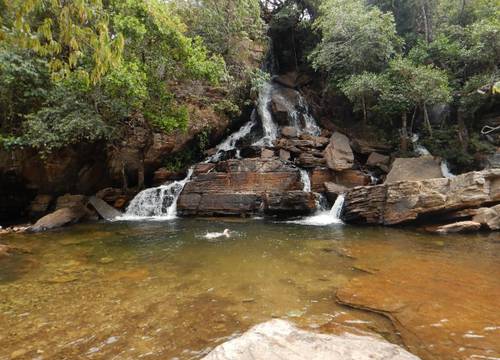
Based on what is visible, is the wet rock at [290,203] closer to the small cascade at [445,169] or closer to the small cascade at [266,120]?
the small cascade at [266,120]

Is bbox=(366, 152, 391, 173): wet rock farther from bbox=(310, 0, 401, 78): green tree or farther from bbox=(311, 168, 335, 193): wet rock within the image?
→ bbox=(310, 0, 401, 78): green tree

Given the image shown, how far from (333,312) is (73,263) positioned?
5743mm

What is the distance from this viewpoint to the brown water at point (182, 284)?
3713 mm

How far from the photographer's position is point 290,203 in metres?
13.2

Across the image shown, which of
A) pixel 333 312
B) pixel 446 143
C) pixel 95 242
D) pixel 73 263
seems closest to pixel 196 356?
pixel 333 312

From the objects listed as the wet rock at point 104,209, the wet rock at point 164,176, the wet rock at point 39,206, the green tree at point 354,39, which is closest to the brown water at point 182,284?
the wet rock at point 104,209

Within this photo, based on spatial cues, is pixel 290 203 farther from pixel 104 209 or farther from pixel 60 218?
pixel 60 218

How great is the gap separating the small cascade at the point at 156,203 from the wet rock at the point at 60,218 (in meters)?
1.83

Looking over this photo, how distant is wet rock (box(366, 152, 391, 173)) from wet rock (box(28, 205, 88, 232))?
1386cm

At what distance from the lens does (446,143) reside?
15.2m

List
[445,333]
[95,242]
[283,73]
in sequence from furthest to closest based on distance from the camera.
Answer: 1. [283,73]
2. [95,242]
3. [445,333]

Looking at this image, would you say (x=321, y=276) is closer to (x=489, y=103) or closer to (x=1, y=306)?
(x=1, y=306)

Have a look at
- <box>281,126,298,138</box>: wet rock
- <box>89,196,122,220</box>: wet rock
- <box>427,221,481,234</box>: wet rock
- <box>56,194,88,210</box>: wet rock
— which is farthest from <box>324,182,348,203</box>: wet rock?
<box>56,194,88,210</box>: wet rock

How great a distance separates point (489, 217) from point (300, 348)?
390 inches
